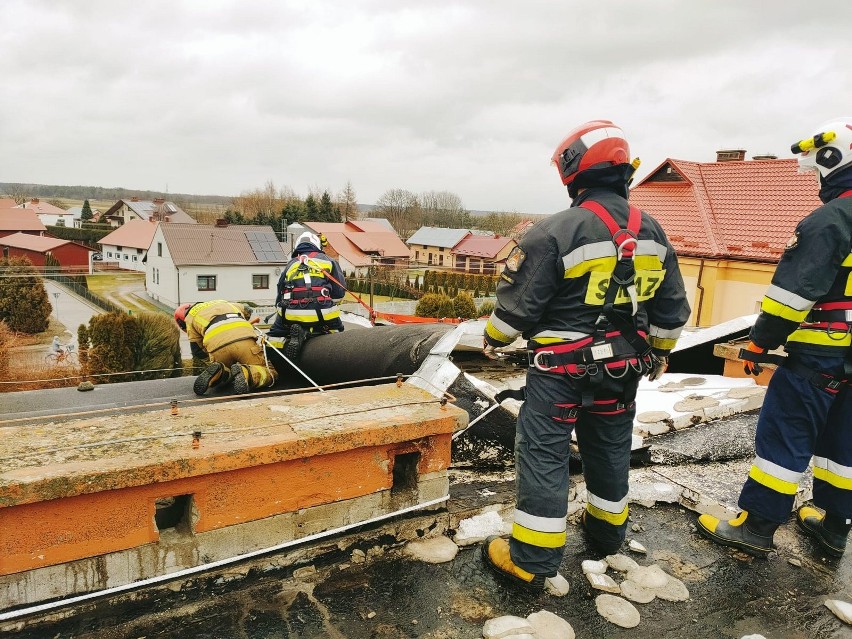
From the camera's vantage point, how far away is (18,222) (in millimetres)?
54312

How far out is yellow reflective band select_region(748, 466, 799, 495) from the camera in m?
2.74

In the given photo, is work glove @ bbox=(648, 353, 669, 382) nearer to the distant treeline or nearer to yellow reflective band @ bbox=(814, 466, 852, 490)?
yellow reflective band @ bbox=(814, 466, 852, 490)

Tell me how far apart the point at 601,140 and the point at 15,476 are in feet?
8.30

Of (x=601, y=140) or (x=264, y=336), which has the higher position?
(x=601, y=140)

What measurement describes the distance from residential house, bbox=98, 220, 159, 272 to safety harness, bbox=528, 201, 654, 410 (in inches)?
1996

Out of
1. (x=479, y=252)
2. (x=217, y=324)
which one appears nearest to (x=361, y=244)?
(x=479, y=252)

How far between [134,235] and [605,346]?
56.2 m

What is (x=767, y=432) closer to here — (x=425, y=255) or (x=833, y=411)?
(x=833, y=411)

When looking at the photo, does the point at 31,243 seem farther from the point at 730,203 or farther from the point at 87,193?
the point at 87,193

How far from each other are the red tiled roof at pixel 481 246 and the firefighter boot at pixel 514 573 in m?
48.8

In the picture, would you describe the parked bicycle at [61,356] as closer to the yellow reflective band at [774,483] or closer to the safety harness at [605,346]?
the safety harness at [605,346]

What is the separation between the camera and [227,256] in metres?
36.5

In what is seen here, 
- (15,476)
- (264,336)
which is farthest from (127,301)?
(15,476)

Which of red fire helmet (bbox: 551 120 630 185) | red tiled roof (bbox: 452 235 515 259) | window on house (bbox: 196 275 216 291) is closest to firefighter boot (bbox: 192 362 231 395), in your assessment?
red fire helmet (bbox: 551 120 630 185)
